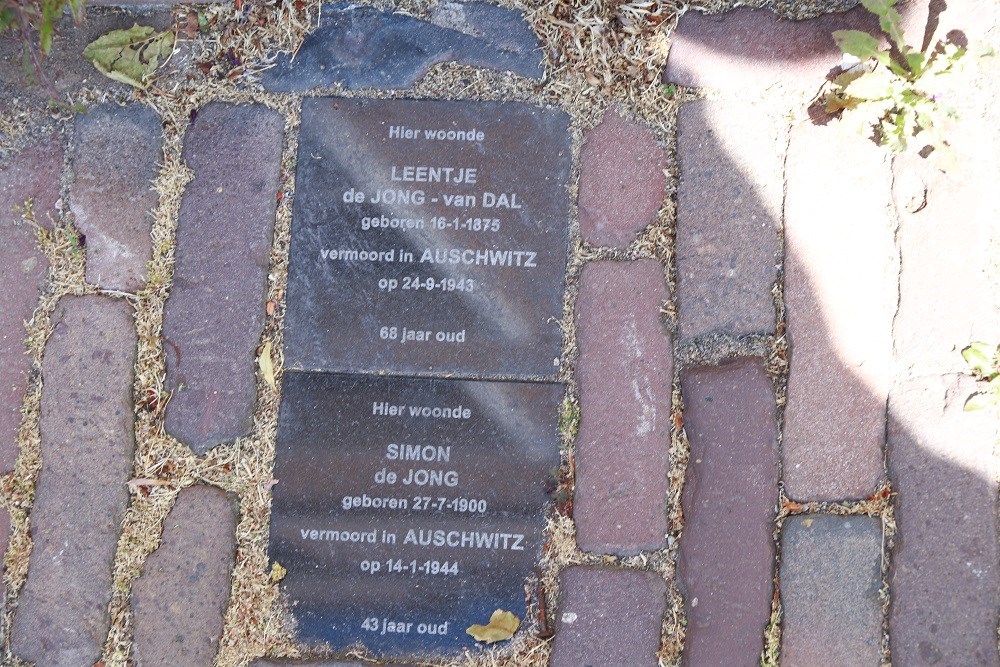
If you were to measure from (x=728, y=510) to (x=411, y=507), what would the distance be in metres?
0.84

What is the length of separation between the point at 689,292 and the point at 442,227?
0.71 meters

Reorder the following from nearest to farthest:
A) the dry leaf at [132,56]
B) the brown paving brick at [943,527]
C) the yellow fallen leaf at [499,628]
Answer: the brown paving brick at [943,527] < the yellow fallen leaf at [499,628] < the dry leaf at [132,56]

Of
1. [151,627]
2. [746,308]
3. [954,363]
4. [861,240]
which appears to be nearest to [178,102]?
[151,627]

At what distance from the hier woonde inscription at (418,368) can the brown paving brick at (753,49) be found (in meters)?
0.42

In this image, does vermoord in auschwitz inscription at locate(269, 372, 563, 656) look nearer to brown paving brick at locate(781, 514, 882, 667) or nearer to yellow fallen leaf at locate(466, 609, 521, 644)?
yellow fallen leaf at locate(466, 609, 521, 644)

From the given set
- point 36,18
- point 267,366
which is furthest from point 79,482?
point 36,18

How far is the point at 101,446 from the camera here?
84.7 inches

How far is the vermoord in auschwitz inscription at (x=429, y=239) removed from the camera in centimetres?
212

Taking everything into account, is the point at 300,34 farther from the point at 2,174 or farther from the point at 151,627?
the point at 151,627

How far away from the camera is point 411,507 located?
6.83ft

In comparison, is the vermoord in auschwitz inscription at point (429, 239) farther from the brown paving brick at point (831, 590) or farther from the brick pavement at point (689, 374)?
the brown paving brick at point (831, 590)

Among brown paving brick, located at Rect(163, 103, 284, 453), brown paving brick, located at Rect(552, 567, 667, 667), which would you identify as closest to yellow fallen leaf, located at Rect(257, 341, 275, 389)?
brown paving brick, located at Rect(163, 103, 284, 453)

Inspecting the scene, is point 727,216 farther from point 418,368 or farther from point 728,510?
point 418,368

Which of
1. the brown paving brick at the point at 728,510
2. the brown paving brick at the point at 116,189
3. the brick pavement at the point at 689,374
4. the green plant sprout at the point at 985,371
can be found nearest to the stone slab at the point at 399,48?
the brick pavement at the point at 689,374
